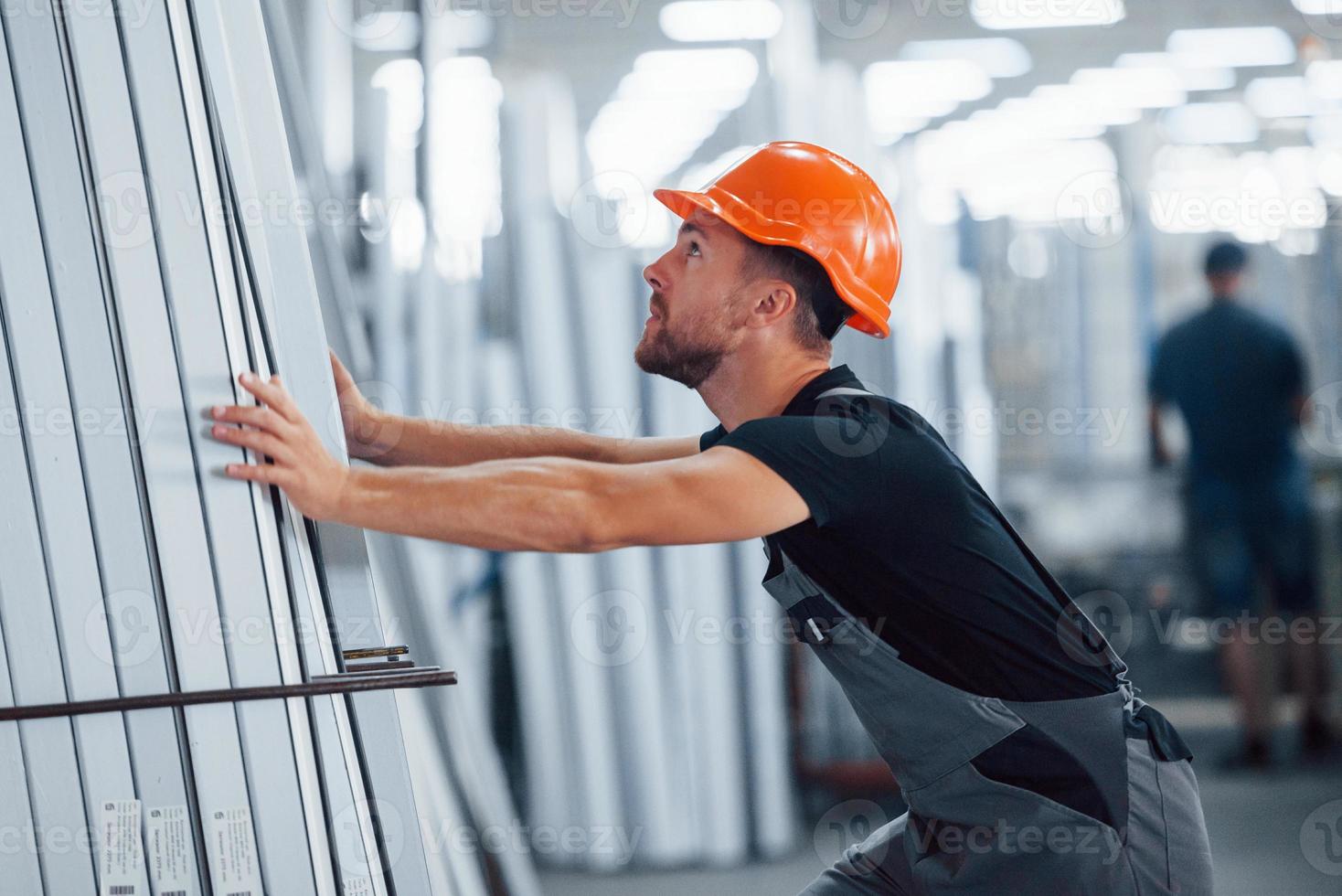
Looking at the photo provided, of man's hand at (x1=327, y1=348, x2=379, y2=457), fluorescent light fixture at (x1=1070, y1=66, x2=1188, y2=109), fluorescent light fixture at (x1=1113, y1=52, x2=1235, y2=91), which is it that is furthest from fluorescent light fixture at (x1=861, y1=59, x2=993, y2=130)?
man's hand at (x1=327, y1=348, x2=379, y2=457)

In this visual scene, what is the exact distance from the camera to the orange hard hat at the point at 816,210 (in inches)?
73.2

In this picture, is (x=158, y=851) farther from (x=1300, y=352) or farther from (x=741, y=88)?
(x=1300, y=352)

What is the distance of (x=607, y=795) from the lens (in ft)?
10.1

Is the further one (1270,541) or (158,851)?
(1270,541)

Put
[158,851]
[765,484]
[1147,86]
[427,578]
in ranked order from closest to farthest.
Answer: [158,851] → [765,484] → [427,578] → [1147,86]

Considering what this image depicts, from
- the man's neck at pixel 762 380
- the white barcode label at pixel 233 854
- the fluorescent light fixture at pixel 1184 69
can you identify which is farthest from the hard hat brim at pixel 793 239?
the fluorescent light fixture at pixel 1184 69

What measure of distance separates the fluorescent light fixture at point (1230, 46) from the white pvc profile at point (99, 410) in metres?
2.93

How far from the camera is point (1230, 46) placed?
320 centimetres

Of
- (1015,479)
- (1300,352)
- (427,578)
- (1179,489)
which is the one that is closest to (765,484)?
(427,578)

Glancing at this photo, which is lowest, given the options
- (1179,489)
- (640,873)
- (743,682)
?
(640,873)

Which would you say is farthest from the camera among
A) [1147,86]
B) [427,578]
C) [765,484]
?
[1147,86]

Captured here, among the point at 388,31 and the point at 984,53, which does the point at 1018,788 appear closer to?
the point at 984,53

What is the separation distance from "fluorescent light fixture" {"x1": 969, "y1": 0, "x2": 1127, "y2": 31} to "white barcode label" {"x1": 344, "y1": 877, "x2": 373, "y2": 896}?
2.79m

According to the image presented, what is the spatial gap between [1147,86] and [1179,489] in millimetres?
1178
